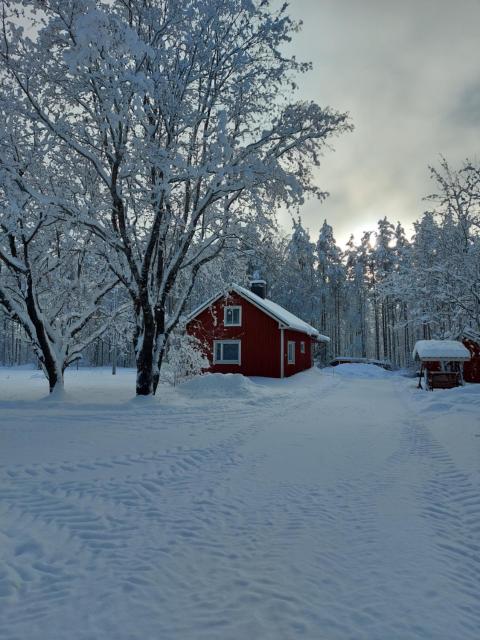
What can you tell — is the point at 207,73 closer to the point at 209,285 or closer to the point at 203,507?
the point at 209,285

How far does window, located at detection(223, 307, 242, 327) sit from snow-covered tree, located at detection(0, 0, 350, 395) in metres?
14.0

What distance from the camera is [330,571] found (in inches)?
135

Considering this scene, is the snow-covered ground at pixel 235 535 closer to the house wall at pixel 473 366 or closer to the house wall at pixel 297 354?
the house wall at pixel 297 354

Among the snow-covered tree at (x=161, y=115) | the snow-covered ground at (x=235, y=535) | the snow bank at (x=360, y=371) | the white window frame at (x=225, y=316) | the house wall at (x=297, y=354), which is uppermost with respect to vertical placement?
the snow-covered tree at (x=161, y=115)

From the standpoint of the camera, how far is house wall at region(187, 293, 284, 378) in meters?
27.1

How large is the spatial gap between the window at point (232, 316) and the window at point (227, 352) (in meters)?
1.19

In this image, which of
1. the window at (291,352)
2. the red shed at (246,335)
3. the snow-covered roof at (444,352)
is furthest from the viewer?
the window at (291,352)

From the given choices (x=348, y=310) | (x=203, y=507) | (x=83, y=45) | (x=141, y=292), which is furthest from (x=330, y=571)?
(x=348, y=310)

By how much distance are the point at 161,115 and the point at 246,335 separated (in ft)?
56.4

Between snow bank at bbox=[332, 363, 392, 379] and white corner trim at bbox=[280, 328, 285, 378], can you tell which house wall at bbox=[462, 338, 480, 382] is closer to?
snow bank at bbox=[332, 363, 392, 379]

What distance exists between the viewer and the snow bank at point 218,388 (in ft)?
53.7

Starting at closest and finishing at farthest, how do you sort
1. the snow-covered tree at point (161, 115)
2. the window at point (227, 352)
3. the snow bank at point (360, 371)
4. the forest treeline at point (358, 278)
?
the snow-covered tree at point (161, 115) < the forest treeline at point (358, 278) < the window at point (227, 352) < the snow bank at point (360, 371)

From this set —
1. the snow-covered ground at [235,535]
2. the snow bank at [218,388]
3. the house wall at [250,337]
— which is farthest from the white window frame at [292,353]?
the snow-covered ground at [235,535]

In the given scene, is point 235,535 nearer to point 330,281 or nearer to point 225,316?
point 225,316
